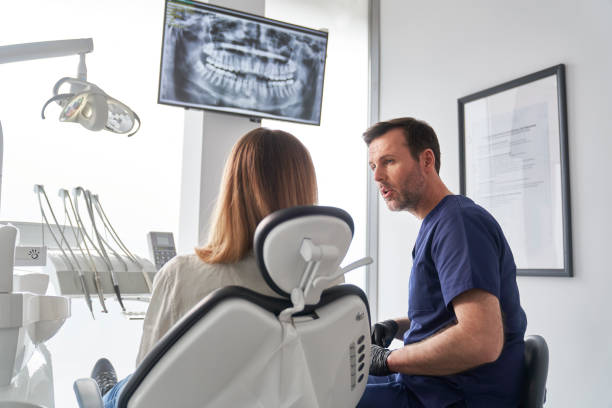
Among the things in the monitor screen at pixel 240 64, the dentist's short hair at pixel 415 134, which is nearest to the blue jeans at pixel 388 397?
the dentist's short hair at pixel 415 134

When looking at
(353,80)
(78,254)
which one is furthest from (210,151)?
(353,80)

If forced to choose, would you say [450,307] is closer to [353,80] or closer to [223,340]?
[223,340]

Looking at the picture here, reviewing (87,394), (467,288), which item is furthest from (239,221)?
(467,288)

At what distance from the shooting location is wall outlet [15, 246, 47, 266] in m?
1.63

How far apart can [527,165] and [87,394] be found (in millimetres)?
2063

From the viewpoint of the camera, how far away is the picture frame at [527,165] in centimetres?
228

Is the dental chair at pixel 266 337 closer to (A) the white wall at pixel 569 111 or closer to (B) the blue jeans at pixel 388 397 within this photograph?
(B) the blue jeans at pixel 388 397

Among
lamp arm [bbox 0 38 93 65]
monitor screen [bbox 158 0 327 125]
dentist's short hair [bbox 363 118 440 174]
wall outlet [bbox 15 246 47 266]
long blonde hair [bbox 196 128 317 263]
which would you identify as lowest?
wall outlet [bbox 15 246 47 266]

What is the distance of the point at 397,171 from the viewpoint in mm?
1846

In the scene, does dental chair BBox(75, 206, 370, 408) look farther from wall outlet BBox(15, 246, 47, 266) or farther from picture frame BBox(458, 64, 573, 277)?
picture frame BBox(458, 64, 573, 277)

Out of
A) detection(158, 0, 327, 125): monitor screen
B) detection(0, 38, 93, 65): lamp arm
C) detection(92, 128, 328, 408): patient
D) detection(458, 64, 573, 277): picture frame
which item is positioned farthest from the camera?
detection(158, 0, 327, 125): monitor screen

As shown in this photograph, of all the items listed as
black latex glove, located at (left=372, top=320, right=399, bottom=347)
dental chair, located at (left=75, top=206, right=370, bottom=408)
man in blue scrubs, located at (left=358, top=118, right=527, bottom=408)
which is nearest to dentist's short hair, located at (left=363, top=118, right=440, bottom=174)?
man in blue scrubs, located at (left=358, top=118, right=527, bottom=408)

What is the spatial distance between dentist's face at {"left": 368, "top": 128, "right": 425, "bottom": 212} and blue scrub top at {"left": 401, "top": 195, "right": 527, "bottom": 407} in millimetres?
228

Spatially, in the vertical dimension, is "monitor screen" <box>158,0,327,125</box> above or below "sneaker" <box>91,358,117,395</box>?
above
